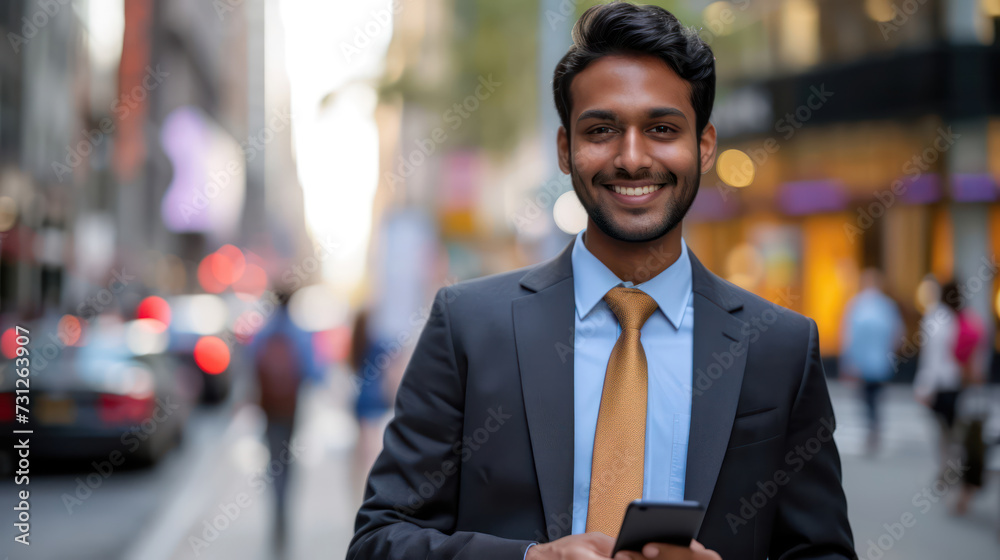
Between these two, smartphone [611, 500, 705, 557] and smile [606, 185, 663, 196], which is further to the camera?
smile [606, 185, 663, 196]

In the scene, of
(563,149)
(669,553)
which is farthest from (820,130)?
(669,553)

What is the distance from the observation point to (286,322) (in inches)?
299

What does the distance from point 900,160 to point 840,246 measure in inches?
90.5

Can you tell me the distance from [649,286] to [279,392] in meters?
5.80

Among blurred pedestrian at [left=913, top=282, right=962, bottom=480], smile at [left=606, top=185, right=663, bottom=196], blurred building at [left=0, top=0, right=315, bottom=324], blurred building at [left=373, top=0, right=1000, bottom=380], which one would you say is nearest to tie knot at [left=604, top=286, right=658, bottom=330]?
smile at [left=606, top=185, right=663, bottom=196]

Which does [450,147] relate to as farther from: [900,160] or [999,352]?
[999,352]

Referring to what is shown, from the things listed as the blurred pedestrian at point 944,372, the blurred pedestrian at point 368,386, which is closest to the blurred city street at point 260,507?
the blurred pedestrian at point 368,386

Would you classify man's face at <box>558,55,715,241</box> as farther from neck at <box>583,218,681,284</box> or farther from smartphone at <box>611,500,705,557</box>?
smartphone at <box>611,500,705,557</box>

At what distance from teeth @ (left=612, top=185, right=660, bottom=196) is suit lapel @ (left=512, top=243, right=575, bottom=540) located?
0.26 meters

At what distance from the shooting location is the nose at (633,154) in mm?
1842

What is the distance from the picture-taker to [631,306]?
1.94 m

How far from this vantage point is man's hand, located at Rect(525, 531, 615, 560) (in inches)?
60.5

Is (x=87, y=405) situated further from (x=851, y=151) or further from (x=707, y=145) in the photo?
(x=851, y=151)

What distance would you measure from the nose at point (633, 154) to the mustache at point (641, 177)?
2 centimetres
